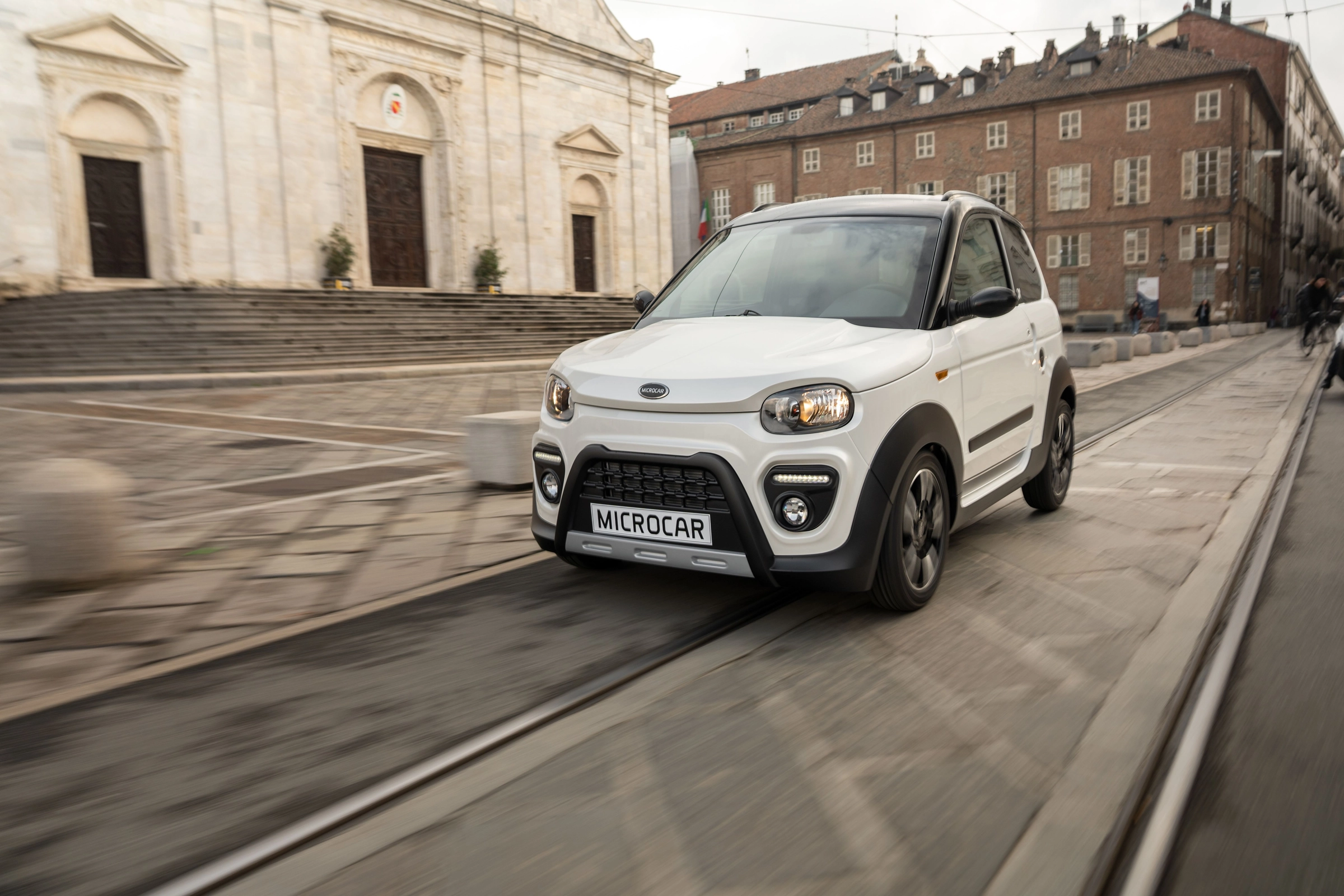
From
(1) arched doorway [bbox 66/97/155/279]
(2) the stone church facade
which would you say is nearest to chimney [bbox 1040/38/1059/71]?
(2) the stone church facade

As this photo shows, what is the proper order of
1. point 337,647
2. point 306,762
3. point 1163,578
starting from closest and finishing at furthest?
point 306,762 → point 337,647 → point 1163,578

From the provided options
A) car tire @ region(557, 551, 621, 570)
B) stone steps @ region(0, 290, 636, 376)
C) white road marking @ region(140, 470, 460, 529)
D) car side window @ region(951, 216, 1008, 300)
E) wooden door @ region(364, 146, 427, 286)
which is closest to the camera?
car tire @ region(557, 551, 621, 570)

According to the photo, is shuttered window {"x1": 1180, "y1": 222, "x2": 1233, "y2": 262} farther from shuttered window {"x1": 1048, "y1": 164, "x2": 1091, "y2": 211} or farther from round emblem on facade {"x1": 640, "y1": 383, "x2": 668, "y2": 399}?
round emblem on facade {"x1": 640, "y1": 383, "x2": 668, "y2": 399}

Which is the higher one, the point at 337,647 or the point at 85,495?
the point at 85,495

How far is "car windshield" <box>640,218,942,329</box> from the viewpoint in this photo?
452 cm

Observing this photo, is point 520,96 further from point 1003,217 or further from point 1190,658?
point 1190,658

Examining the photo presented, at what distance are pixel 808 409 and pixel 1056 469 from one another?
3.09 metres

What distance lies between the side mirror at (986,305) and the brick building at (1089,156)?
1864 inches

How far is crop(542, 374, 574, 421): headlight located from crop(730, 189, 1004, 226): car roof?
133 centimetres

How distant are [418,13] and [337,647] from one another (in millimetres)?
29079

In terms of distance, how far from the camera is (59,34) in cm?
2212

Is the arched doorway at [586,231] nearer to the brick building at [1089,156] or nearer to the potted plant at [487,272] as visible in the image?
the potted plant at [487,272]

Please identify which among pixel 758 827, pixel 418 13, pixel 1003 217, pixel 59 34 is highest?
pixel 418 13

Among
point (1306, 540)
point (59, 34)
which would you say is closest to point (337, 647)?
point (1306, 540)
